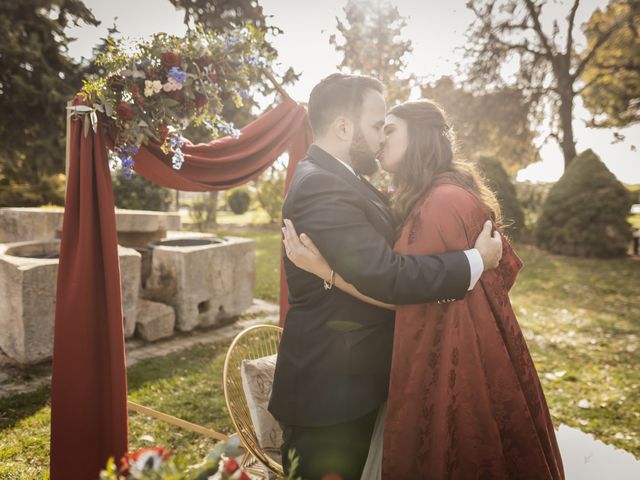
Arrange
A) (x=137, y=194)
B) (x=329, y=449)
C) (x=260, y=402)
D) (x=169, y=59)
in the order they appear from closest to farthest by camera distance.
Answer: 1. (x=329, y=449)
2. (x=260, y=402)
3. (x=169, y=59)
4. (x=137, y=194)

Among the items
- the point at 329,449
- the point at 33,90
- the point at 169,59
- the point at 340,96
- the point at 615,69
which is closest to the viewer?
the point at 329,449

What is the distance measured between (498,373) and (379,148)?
4.03 ft

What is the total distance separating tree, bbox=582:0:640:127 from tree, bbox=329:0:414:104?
28.6ft

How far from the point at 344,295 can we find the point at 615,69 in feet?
70.5

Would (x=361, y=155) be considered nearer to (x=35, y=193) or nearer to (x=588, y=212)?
(x=35, y=193)

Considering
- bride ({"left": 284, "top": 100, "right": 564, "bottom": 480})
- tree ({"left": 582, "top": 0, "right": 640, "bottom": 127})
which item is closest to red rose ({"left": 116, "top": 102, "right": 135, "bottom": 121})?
bride ({"left": 284, "top": 100, "right": 564, "bottom": 480})

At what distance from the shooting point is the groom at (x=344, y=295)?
1.81m

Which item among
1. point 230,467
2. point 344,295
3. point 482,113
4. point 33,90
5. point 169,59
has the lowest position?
point 230,467

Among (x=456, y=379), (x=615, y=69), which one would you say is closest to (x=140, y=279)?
(x=456, y=379)

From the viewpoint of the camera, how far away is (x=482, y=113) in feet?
66.6

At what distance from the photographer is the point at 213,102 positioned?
3494 millimetres

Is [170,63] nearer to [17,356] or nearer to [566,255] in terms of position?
[17,356]

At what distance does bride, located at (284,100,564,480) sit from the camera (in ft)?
6.19

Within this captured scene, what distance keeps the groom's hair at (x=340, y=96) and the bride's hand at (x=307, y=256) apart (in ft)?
2.13
